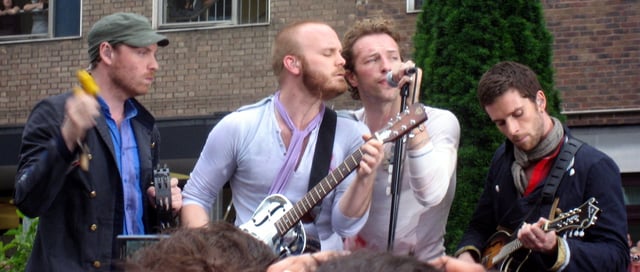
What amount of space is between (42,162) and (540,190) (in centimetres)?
205

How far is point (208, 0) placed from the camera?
46.3ft

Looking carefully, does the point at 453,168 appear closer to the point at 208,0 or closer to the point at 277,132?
the point at 277,132

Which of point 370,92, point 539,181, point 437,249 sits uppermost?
point 370,92

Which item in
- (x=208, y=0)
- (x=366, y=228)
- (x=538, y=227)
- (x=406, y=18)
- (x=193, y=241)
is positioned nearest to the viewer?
(x=193, y=241)

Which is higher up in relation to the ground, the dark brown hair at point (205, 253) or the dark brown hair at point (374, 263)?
the dark brown hair at point (374, 263)

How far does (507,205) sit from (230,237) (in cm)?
284

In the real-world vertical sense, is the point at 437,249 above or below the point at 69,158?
below

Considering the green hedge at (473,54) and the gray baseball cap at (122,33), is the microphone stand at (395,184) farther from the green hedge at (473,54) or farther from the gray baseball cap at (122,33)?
the green hedge at (473,54)

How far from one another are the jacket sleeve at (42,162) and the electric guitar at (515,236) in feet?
5.69

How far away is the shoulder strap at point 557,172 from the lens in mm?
4797

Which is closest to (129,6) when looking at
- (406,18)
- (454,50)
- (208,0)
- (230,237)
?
(208,0)

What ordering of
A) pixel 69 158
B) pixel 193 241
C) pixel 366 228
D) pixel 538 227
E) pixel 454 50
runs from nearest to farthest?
pixel 193 241
pixel 69 158
pixel 538 227
pixel 366 228
pixel 454 50

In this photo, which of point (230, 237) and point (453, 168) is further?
point (453, 168)

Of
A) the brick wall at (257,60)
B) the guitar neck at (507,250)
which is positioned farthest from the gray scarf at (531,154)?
the brick wall at (257,60)
